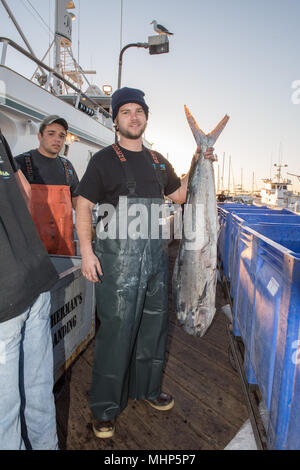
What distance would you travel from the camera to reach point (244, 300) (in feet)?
8.16

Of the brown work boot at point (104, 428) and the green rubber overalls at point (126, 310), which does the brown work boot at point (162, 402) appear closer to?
the green rubber overalls at point (126, 310)

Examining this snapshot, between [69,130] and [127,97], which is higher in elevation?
[69,130]

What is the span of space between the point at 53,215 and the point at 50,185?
0.33m

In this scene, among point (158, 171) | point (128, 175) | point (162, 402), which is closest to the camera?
point (128, 175)

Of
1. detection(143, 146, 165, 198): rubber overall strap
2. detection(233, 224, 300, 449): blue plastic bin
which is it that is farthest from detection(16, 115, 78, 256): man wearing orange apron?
detection(233, 224, 300, 449): blue plastic bin

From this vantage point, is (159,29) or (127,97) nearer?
(127,97)

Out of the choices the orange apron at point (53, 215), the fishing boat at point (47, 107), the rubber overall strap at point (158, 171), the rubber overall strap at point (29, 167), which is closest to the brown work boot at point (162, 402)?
the rubber overall strap at point (158, 171)

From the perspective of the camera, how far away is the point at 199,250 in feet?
7.20

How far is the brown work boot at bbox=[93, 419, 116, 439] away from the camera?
191cm

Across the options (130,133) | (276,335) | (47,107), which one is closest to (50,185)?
(130,133)

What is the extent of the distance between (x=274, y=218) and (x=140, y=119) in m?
2.45

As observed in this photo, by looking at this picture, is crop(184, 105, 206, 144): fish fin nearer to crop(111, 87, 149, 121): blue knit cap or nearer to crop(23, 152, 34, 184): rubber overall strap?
crop(111, 87, 149, 121): blue knit cap

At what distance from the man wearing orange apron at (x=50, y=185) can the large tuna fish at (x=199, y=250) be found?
4.99ft

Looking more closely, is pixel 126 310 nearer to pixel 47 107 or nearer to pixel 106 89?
pixel 47 107
